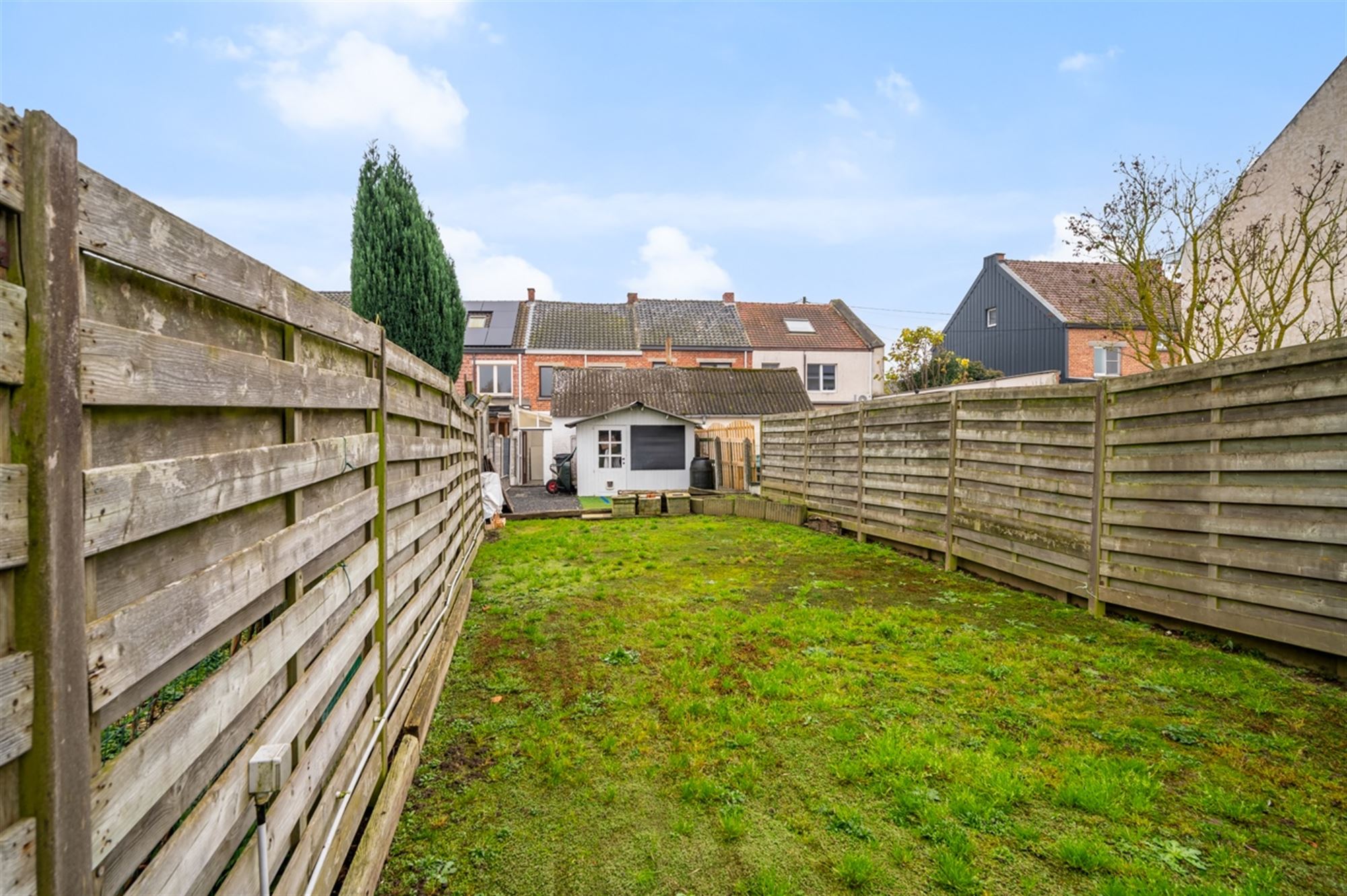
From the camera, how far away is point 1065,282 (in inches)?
1098

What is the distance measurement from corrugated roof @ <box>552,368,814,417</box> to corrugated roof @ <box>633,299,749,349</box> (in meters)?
6.63

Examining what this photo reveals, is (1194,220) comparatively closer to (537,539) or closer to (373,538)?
(537,539)

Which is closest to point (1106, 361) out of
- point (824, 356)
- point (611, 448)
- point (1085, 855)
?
point (824, 356)

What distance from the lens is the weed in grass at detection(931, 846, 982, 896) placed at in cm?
237

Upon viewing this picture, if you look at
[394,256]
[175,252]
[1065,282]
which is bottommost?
[175,252]

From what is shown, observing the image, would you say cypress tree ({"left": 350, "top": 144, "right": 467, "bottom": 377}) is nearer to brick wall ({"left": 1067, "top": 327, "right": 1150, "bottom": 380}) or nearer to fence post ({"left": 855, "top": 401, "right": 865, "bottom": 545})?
fence post ({"left": 855, "top": 401, "right": 865, "bottom": 545})

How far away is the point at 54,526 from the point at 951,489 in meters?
8.08

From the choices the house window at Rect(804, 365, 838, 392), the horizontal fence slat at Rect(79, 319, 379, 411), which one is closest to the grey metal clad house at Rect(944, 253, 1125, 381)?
the house window at Rect(804, 365, 838, 392)

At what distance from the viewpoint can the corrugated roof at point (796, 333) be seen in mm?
32281

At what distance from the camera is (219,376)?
1.44m

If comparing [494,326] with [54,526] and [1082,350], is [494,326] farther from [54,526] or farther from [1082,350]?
[54,526]

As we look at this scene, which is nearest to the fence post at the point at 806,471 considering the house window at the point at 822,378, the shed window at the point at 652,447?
the shed window at the point at 652,447

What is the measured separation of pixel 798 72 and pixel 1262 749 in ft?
39.0

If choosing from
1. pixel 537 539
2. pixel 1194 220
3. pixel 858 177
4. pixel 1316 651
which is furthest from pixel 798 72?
pixel 1316 651
